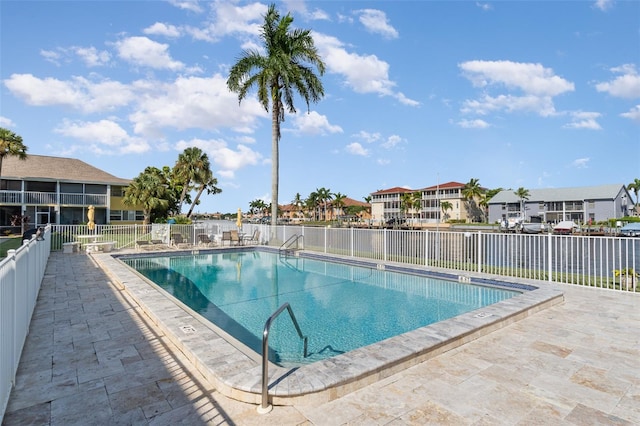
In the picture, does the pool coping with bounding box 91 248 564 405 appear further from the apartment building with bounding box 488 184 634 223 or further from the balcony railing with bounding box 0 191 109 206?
the apartment building with bounding box 488 184 634 223

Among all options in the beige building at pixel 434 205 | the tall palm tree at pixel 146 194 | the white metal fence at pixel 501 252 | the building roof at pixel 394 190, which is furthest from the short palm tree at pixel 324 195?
the white metal fence at pixel 501 252

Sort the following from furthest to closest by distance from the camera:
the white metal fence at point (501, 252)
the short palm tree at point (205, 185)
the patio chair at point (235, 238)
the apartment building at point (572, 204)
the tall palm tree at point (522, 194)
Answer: the tall palm tree at point (522, 194), the apartment building at point (572, 204), the short palm tree at point (205, 185), the patio chair at point (235, 238), the white metal fence at point (501, 252)

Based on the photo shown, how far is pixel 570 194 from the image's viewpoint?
5616 centimetres

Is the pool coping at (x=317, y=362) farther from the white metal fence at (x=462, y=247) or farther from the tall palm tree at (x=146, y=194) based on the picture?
the tall palm tree at (x=146, y=194)

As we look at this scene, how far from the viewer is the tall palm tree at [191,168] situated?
114ft

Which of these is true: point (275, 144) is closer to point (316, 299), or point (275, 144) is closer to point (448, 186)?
point (316, 299)

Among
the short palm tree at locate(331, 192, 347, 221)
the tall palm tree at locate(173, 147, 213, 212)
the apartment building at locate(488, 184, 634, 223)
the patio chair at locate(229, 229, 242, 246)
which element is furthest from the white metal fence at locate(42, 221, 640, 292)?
the short palm tree at locate(331, 192, 347, 221)

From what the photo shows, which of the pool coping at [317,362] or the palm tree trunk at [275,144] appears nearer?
the pool coping at [317,362]

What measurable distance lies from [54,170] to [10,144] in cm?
749

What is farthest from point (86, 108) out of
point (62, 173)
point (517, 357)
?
point (517, 357)

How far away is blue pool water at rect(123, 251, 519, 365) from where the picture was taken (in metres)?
5.84

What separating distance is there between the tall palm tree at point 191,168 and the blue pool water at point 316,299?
901 inches

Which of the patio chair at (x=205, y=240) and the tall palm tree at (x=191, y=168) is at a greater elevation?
the tall palm tree at (x=191, y=168)

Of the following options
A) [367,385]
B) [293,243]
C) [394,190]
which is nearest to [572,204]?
[394,190]
